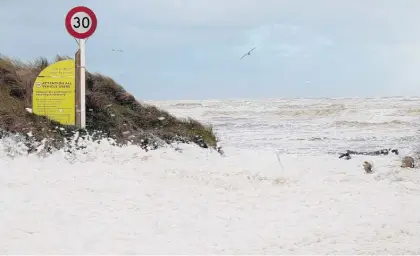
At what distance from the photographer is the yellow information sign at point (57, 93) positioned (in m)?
8.87

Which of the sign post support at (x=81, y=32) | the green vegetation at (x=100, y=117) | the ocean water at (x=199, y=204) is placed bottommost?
the ocean water at (x=199, y=204)

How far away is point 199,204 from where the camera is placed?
6.35 metres

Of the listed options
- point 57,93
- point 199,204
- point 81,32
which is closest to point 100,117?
point 57,93

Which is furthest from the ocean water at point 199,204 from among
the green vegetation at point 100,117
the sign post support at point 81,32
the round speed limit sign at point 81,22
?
the round speed limit sign at point 81,22

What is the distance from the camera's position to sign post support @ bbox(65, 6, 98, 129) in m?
8.72

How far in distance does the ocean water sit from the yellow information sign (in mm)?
1118

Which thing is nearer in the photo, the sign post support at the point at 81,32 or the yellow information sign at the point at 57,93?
the sign post support at the point at 81,32

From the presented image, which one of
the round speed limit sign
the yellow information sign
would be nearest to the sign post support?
the round speed limit sign

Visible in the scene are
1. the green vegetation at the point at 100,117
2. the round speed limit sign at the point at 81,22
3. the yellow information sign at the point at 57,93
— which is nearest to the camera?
the green vegetation at the point at 100,117

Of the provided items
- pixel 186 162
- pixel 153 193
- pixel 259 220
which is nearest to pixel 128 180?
pixel 153 193

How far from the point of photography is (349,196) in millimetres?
6922

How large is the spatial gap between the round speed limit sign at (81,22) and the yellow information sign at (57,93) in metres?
0.52

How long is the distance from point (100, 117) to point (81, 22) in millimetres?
1792

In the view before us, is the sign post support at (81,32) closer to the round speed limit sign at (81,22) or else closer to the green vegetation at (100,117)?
the round speed limit sign at (81,22)
